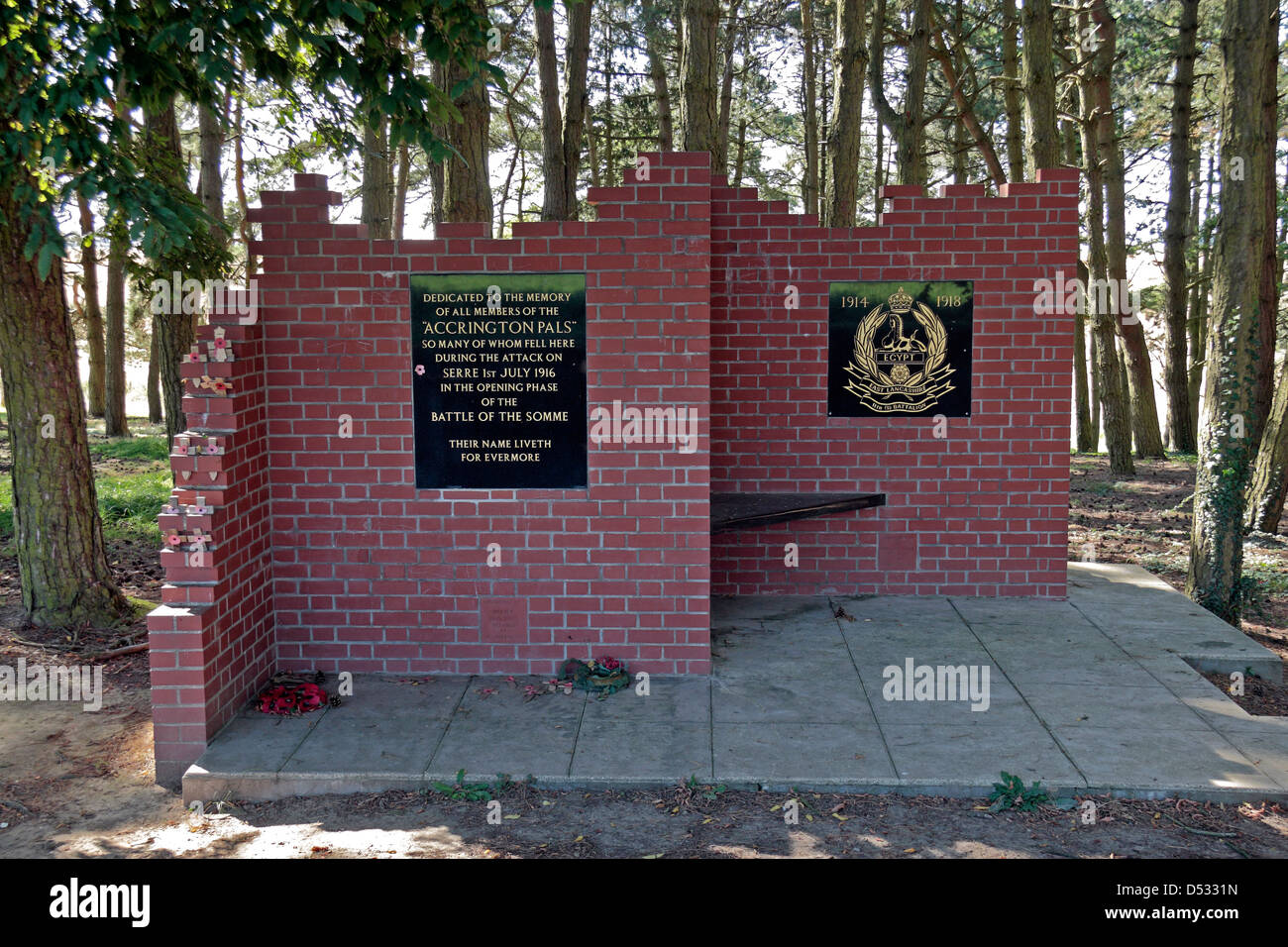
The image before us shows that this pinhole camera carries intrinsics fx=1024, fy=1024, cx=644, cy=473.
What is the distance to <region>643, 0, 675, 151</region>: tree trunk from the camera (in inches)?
827

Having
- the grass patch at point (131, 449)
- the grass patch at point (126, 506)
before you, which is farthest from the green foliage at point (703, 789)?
the grass patch at point (131, 449)

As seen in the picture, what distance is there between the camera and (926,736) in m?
5.87

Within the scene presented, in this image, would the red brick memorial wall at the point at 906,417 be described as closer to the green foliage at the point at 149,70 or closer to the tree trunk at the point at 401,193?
the green foliage at the point at 149,70

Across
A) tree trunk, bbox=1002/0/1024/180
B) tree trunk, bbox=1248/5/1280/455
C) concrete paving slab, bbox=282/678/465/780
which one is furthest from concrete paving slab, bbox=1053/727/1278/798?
tree trunk, bbox=1002/0/1024/180

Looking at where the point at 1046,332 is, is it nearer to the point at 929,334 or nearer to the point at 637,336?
the point at 929,334

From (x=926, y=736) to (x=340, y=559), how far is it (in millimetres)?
3893

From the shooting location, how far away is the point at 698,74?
1062 cm

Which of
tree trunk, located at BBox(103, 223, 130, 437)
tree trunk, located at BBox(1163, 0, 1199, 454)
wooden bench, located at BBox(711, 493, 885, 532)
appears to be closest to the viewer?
wooden bench, located at BBox(711, 493, 885, 532)

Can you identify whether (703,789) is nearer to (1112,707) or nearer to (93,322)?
(1112,707)

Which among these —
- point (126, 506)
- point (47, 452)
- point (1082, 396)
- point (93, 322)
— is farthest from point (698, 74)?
point (93, 322)

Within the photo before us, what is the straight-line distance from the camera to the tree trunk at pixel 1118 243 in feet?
55.2

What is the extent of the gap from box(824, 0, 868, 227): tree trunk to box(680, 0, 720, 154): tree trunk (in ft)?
9.64

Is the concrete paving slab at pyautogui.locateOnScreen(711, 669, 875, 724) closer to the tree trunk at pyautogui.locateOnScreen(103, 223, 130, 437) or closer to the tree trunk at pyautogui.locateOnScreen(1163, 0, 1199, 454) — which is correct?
the tree trunk at pyautogui.locateOnScreen(1163, 0, 1199, 454)

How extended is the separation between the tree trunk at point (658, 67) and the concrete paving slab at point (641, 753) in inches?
650
